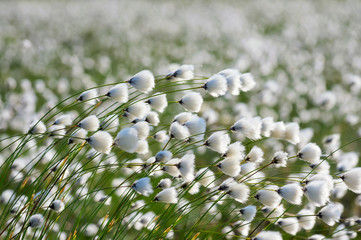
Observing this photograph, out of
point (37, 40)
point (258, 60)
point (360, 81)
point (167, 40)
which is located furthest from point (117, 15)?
point (360, 81)

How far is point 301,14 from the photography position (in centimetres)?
1333

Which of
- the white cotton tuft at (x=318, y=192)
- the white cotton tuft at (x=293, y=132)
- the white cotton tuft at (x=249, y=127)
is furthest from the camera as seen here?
the white cotton tuft at (x=293, y=132)

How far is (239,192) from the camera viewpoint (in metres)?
1.52

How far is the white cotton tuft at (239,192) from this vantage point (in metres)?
1.51

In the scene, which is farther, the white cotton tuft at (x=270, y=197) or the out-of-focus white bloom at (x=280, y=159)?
the out-of-focus white bloom at (x=280, y=159)

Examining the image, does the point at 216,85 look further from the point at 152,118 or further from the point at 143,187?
the point at 143,187

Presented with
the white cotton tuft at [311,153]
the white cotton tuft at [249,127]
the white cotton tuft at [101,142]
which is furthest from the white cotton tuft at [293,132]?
the white cotton tuft at [101,142]

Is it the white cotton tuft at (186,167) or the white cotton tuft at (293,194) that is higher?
the white cotton tuft at (186,167)

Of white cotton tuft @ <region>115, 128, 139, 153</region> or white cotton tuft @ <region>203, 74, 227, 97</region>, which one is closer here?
white cotton tuft @ <region>115, 128, 139, 153</region>

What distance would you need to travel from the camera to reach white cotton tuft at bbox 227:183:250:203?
1509mm

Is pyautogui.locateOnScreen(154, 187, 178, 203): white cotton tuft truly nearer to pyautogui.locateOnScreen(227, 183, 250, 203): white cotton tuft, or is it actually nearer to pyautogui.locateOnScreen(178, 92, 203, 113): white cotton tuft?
pyautogui.locateOnScreen(227, 183, 250, 203): white cotton tuft

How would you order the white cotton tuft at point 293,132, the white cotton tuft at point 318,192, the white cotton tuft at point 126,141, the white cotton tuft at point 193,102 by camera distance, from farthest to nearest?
the white cotton tuft at point 293,132 < the white cotton tuft at point 193,102 < the white cotton tuft at point 126,141 < the white cotton tuft at point 318,192

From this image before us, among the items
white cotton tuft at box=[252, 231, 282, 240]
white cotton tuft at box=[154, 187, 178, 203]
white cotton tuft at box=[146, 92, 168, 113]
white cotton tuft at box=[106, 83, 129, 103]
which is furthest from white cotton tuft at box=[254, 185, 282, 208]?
white cotton tuft at box=[106, 83, 129, 103]

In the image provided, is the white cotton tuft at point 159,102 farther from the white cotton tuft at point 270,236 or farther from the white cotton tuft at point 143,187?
the white cotton tuft at point 270,236
